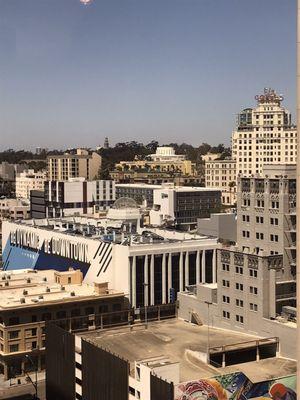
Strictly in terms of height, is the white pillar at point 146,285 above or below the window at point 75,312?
above

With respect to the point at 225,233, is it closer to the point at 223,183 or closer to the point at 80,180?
the point at 80,180

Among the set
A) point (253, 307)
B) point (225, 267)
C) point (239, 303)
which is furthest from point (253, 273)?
point (225, 267)

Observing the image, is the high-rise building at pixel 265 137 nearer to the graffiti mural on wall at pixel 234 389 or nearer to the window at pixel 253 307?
the window at pixel 253 307

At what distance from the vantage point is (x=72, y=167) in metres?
94.1

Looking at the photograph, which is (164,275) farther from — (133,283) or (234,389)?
(234,389)

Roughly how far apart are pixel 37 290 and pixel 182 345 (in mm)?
11987

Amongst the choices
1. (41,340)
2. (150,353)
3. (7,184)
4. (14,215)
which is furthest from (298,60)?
(7,184)

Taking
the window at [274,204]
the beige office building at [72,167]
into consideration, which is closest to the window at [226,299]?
the window at [274,204]

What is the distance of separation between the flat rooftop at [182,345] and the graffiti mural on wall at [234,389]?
41cm

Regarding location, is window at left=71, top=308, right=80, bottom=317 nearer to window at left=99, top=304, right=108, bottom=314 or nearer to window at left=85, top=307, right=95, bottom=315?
window at left=85, top=307, right=95, bottom=315

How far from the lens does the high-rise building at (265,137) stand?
78.8 meters

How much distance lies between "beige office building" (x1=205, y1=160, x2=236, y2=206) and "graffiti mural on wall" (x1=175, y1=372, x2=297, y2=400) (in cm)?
5954

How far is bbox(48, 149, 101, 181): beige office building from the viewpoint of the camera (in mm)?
93875

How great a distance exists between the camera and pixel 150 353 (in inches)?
991
